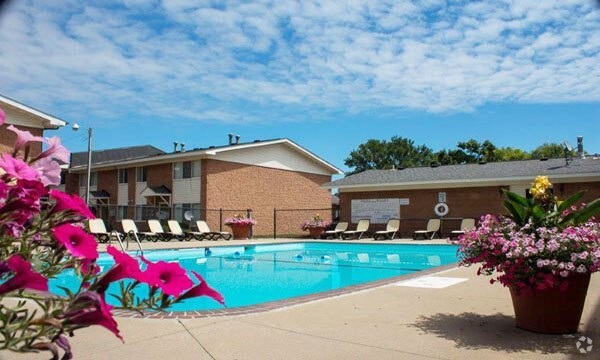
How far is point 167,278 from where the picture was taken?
109 cm

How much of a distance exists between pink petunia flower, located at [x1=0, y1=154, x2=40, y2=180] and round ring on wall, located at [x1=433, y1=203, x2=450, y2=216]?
23.7 metres

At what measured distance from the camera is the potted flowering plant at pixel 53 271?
0.95 m

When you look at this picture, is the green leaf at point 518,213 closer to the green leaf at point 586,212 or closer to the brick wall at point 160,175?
the green leaf at point 586,212

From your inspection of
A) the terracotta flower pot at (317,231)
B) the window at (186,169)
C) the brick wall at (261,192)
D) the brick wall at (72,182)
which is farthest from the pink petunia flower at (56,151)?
the brick wall at (72,182)

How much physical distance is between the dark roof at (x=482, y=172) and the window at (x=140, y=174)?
1127 cm

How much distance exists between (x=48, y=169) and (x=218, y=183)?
26.3 metres

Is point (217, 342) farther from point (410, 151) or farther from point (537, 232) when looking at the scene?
point (410, 151)

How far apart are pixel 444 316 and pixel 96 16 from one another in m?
5.68

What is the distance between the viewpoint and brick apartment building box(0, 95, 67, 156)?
18891 millimetres

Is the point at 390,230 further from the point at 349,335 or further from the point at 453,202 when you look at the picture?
the point at 349,335

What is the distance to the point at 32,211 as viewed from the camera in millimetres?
1261

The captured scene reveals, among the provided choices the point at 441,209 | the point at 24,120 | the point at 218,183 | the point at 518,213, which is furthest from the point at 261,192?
the point at 518,213

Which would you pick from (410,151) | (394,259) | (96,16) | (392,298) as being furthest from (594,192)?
(410,151)

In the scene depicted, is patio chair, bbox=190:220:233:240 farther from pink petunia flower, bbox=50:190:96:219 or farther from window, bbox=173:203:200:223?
pink petunia flower, bbox=50:190:96:219
